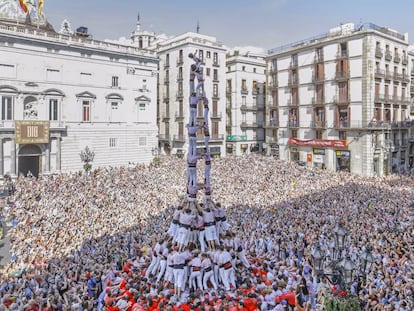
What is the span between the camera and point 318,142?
Answer: 139 ft

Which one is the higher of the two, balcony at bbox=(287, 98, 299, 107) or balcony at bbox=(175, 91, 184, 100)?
balcony at bbox=(175, 91, 184, 100)

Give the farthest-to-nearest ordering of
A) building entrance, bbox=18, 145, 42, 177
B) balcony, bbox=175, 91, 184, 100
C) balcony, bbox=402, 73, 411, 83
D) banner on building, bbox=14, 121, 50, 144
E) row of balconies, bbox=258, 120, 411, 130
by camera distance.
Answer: balcony, bbox=175, 91, 184, 100
balcony, bbox=402, 73, 411, 83
row of balconies, bbox=258, 120, 411, 130
building entrance, bbox=18, 145, 42, 177
banner on building, bbox=14, 121, 50, 144

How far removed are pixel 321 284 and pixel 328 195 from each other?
1385 centimetres

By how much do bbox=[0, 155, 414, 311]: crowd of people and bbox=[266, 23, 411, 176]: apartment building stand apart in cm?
1274

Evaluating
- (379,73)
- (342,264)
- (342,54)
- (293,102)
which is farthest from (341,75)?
(342,264)

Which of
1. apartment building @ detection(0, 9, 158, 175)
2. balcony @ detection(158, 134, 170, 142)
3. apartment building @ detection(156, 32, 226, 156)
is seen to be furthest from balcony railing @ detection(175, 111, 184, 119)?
apartment building @ detection(0, 9, 158, 175)

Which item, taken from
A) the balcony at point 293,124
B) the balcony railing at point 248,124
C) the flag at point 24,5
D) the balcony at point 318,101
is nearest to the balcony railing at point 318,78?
the balcony at point 318,101

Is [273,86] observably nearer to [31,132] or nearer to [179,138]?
[179,138]

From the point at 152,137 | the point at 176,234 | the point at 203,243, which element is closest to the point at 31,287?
the point at 176,234

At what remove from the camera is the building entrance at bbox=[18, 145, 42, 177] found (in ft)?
105

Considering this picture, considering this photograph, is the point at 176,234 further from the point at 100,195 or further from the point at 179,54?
the point at 179,54

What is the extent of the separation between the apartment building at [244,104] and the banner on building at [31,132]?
26360mm

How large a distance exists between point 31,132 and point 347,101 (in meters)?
31.9

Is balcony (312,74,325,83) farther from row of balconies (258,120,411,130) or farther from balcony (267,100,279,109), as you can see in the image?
Answer: balcony (267,100,279,109)
